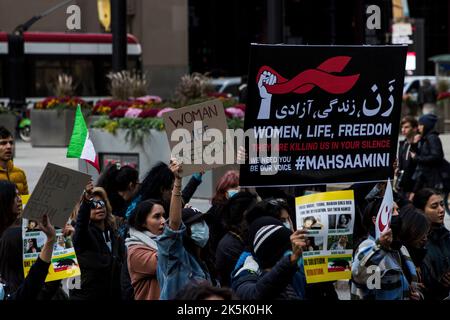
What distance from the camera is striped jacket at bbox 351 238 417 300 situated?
537 cm

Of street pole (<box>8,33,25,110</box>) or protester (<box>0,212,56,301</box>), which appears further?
street pole (<box>8,33,25,110</box>)

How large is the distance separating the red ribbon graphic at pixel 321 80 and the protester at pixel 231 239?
76 centimetres

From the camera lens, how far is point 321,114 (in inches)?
267

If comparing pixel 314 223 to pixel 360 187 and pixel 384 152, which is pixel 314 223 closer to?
pixel 384 152

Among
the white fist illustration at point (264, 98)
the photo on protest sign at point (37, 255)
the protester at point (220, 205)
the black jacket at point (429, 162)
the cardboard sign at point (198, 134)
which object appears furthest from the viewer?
the black jacket at point (429, 162)

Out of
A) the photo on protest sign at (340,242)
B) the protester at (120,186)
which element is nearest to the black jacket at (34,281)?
the photo on protest sign at (340,242)

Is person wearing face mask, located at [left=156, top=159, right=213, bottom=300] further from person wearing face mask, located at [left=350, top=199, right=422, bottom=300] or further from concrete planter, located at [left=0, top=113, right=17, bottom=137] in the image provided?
concrete planter, located at [left=0, top=113, right=17, bottom=137]

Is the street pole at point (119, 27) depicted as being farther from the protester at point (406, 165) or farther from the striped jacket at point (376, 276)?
the striped jacket at point (376, 276)

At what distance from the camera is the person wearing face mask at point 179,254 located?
5.33 meters

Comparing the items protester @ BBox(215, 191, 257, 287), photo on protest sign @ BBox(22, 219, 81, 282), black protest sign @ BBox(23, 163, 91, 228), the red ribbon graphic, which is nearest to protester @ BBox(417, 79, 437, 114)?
the red ribbon graphic

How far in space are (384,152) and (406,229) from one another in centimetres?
99

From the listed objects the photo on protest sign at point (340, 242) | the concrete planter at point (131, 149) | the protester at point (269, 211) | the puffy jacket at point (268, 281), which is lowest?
the concrete planter at point (131, 149)

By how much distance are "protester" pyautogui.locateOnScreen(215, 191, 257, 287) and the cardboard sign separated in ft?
1.54

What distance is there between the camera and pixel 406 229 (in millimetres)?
6047
